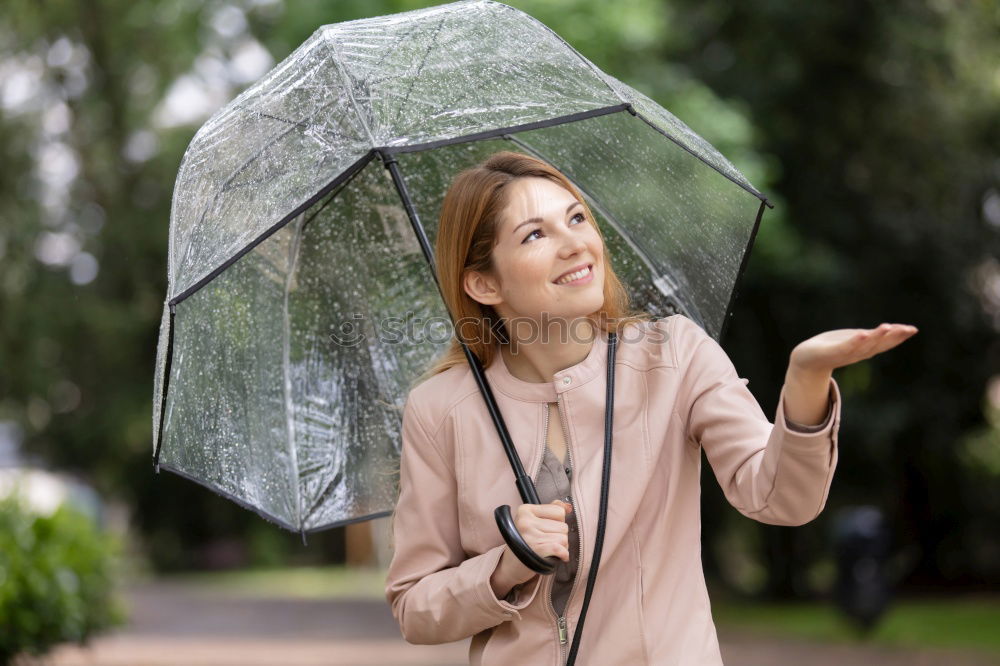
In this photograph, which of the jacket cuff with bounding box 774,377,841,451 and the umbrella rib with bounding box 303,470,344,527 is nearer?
the jacket cuff with bounding box 774,377,841,451

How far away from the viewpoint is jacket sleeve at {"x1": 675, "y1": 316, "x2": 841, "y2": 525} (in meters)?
2.18

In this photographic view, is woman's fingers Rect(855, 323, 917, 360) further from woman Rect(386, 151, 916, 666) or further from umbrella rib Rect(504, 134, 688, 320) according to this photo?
umbrella rib Rect(504, 134, 688, 320)

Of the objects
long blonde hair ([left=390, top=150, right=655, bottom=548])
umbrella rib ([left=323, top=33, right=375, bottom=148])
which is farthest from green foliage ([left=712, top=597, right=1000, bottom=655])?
umbrella rib ([left=323, top=33, right=375, bottom=148])

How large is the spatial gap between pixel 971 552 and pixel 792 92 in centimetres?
824

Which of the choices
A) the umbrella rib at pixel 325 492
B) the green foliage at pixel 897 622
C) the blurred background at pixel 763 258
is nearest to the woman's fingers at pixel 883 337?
the umbrella rib at pixel 325 492

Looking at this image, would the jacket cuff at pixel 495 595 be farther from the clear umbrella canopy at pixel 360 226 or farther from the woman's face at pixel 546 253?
the clear umbrella canopy at pixel 360 226

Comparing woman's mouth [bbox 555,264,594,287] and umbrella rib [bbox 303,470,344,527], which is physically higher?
woman's mouth [bbox 555,264,594,287]

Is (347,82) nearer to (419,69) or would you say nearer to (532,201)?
(419,69)

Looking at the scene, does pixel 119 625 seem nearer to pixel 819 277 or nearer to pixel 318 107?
pixel 318 107

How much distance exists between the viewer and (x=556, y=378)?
256 cm

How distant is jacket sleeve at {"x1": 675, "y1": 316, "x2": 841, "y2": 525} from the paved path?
692 cm

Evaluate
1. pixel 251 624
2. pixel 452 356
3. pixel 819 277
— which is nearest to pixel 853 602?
pixel 819 277

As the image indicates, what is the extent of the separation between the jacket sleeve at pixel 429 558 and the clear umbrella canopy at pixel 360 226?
66 cm

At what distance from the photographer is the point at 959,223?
1773 centimetres
